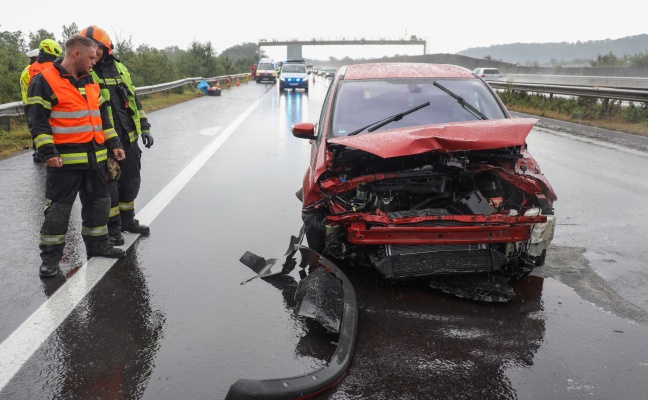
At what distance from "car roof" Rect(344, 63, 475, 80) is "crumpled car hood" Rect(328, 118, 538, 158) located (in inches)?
65.0

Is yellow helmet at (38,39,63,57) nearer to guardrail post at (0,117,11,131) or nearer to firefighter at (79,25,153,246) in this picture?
firefighter at (79,25,153,246)

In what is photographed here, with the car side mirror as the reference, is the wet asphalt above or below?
below

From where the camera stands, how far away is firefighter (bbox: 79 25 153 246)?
17.3 feet

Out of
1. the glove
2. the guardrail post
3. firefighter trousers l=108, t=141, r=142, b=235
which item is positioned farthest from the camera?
the guardrail post

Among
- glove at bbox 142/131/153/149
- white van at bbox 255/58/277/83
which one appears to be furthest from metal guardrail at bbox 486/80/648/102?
white van at bbox 255/58/277/83

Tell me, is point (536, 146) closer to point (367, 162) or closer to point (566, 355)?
point (367, 162)

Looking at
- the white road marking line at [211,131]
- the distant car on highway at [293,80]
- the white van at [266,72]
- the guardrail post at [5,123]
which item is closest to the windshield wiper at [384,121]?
the white road marking line at [211,131]

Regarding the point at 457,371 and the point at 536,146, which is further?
the point at 536,146

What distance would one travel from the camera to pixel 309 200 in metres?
4.49

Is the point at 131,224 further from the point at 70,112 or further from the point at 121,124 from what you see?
the point at 70,112

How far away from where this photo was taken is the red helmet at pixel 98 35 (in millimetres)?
5113

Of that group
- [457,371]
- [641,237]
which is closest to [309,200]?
[457,371]

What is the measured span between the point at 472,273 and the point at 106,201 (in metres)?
3.15

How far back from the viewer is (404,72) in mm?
6152
